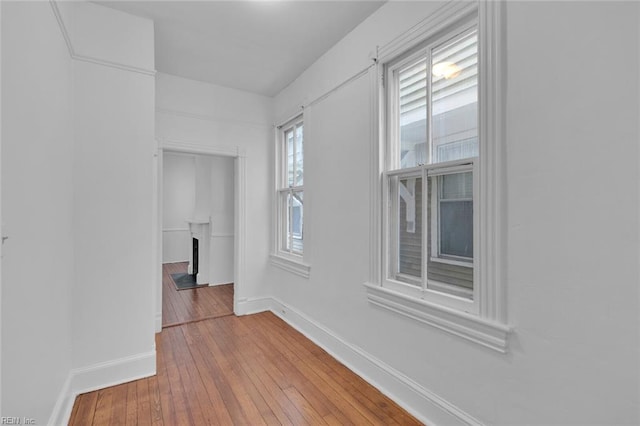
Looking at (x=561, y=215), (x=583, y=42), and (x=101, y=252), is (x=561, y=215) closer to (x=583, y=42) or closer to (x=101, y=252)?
(x=583, y=42)

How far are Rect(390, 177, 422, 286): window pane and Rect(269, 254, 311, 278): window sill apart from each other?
1.25m

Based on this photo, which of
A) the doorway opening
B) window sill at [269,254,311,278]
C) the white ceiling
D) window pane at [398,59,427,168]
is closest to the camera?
window pane at [398,59,427,168]

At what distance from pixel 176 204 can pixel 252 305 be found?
4.99 metres

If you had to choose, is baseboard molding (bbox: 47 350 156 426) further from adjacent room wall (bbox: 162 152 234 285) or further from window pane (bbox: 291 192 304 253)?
adjacent room wall (bbox: 162 152 234 285)

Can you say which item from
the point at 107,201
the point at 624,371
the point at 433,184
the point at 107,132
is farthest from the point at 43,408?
the point at 624,371

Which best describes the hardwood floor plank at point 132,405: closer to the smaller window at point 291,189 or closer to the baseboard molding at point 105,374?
the baseboard molding at point 105,374

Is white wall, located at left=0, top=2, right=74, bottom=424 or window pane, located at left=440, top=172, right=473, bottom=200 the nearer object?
white wall, located at left=0, top=2, right=74, bottom=424

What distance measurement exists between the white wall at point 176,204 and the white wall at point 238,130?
4346 mm

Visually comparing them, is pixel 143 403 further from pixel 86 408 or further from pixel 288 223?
pixel 288 223

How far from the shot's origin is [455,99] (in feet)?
6.37

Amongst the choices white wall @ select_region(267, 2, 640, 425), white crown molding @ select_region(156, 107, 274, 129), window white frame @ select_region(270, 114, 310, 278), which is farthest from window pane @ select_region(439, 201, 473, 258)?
white crown molding @ select_region(156, 107, 274, 129)

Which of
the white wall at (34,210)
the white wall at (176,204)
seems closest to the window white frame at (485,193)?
the white wall at (34,210)

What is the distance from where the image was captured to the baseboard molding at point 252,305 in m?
3.99

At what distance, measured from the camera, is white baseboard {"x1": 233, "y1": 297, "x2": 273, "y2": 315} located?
13.1 ft
